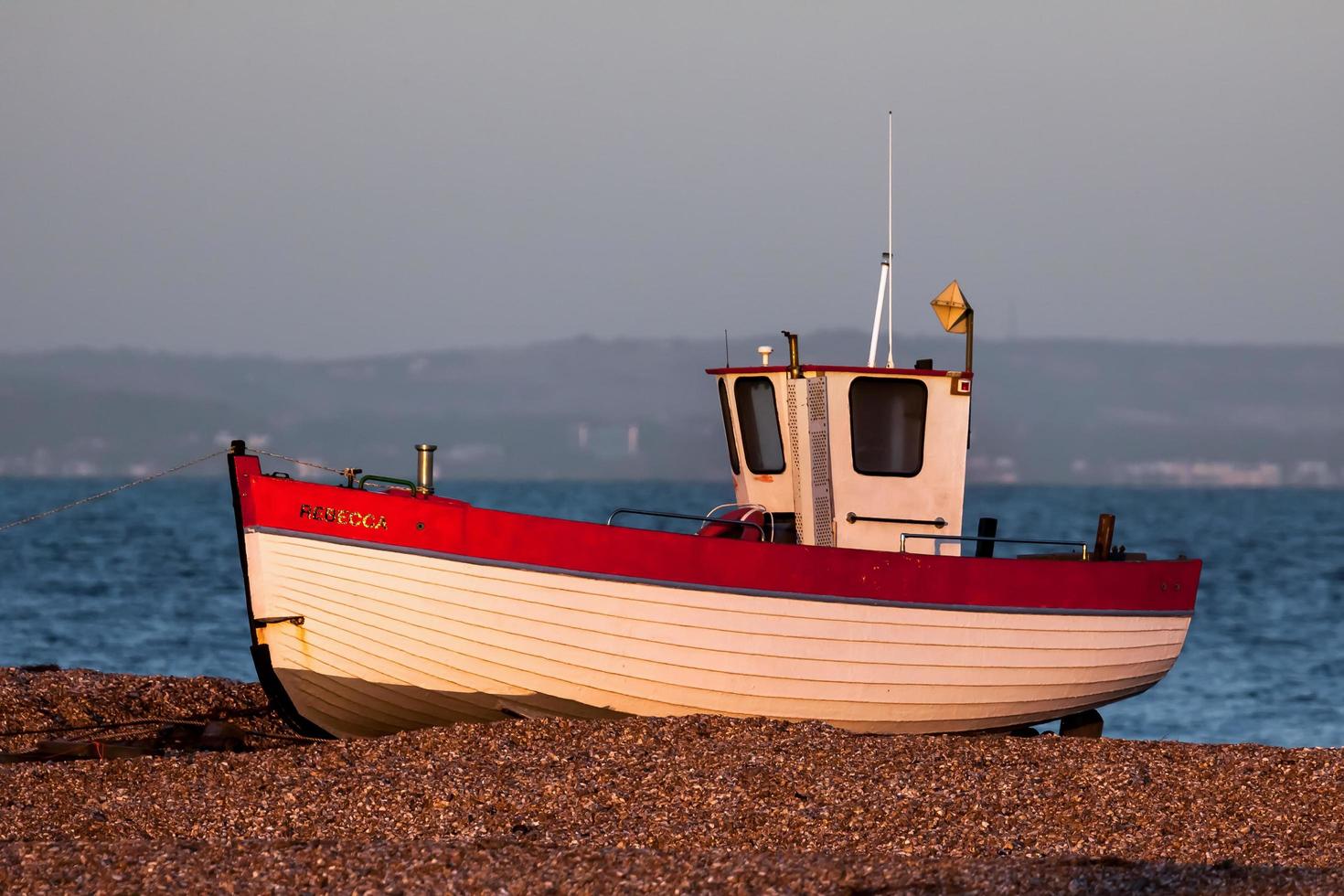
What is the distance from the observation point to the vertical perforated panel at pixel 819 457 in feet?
40.4

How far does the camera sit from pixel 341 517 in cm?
1086

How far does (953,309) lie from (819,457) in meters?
1.70

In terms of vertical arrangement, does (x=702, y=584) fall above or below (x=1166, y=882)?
above

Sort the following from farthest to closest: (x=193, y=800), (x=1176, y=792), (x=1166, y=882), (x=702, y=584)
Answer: (x=702, y=584), (x=1176, y=792), (x=193, y=800), (x=1166, y=882)

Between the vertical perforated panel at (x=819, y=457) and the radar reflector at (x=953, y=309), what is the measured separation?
1.24 meters

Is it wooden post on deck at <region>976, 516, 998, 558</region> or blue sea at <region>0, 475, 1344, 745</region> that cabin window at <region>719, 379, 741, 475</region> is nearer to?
wooden post on deck at <region>976, 516, 998, 558</region>

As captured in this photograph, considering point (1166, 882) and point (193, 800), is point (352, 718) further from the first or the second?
point (1166, 882)

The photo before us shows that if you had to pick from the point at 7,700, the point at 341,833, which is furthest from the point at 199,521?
the point at 341,833

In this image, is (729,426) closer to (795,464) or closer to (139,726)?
(795,464)

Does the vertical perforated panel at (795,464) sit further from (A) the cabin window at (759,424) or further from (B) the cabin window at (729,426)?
(B) the cabin window at (729,426)

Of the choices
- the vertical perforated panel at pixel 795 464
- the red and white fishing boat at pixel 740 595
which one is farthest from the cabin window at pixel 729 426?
the vertical perforated panel at pixel 795 464

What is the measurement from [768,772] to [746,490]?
3450 millimetres

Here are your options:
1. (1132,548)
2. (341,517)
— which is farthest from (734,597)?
(1132,548)

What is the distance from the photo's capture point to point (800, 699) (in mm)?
11539
